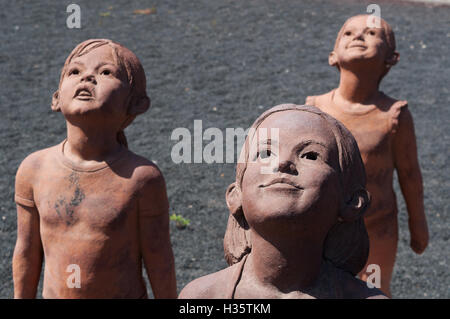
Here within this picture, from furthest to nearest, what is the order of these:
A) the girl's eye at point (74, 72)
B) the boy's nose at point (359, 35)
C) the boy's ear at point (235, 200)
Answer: the boy's nose at point (359, 35), the girl's eye at point (74, 72), the boy's ear at point (235, 200)

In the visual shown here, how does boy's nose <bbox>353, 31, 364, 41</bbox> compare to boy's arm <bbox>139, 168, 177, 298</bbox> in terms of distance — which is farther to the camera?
boy's nose <bbox>353, 31, 364, 41</bbox>

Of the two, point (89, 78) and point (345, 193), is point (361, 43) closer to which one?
point (89, 78)

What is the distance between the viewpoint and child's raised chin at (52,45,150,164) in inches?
145

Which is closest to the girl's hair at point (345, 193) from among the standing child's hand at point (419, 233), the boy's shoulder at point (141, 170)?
the boy's shoulder at point (141, 170)

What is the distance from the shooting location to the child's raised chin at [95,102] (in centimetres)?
369

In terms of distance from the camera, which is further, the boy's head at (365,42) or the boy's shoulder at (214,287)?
the boy's head at (365,42)

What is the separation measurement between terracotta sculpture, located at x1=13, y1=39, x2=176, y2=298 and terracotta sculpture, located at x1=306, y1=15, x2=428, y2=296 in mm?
1475

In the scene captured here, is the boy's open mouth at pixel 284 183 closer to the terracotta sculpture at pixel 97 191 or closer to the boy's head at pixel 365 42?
the terracotta sculpture at pixel 97 191

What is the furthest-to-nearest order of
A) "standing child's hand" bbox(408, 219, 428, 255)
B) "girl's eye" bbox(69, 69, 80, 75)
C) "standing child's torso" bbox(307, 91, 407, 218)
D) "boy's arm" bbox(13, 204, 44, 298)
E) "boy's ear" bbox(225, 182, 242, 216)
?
"standing child's hand" bbox(408, 219, 428, 255) < "standing child's torso" bbox(307, 91, 407, 218) < "boy's arm" bbox(13, 204, 44, 298) < "girl's eye" bbox(69, 69, 80, 75) < "boy's ear" bbox(225, 182, 242, 216)

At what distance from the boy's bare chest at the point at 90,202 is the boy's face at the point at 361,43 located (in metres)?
1.84

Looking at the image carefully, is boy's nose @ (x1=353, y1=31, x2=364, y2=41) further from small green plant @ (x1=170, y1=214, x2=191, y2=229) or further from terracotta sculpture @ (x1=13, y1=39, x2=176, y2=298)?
small green plant @ (x1=170, y1=214, x2=191, y2=229)
